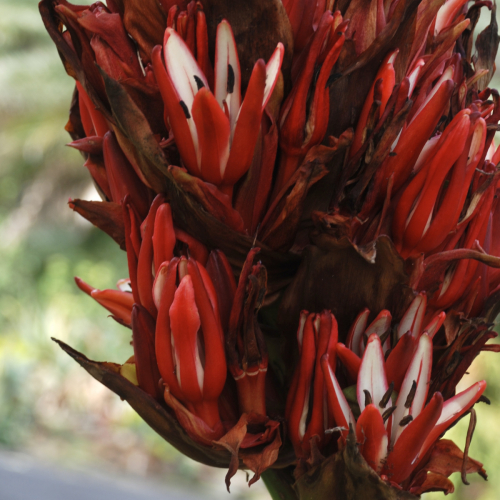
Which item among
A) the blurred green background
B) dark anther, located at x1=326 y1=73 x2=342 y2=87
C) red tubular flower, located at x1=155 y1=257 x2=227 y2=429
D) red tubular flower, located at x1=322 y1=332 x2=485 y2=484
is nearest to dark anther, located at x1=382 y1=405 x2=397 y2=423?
red tubular flower, located at x1=322 y1=332 x2=485 y2=484

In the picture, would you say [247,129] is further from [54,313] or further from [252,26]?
[54,313]

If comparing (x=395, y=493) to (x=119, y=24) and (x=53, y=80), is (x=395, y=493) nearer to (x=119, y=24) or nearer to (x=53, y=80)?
(x=119, y=24)

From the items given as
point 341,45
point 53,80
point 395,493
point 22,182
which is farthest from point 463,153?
point 22,182

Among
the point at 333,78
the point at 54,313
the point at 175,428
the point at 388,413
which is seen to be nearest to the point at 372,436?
the point at 388,413

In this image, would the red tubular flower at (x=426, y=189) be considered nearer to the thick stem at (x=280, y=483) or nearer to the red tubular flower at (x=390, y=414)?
the red tubular flower at (x=390, y=414)

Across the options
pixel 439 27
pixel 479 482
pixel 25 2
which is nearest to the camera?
pixel 439 27

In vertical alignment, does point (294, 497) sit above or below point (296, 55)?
below

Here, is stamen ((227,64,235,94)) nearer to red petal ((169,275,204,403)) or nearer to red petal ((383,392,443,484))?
red petal ((169,275,204,403))
